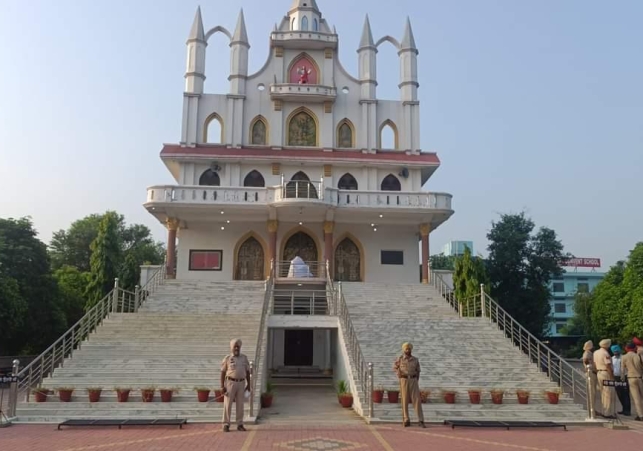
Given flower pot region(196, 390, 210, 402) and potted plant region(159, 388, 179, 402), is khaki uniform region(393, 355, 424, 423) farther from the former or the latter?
potted plant region(159, 388, 179, 402)

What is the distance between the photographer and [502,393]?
12.7 meters

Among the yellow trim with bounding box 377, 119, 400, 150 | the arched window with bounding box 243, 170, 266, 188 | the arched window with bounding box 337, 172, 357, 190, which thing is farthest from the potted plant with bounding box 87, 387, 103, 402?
the yellow trim with bounding box 377, 119, 400, 150

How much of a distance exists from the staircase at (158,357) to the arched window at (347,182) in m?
9.45

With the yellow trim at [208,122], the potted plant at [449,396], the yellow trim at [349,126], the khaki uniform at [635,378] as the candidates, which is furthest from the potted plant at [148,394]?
the yellow trim at [349,126]

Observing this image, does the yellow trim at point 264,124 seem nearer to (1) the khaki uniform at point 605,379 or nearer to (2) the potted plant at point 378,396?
(2) the potted plant at point 378,396

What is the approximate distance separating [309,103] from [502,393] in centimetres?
2062

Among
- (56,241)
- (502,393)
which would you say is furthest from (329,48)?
(56,241)

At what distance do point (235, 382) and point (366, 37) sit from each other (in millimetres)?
25294

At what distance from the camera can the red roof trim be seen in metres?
28.1

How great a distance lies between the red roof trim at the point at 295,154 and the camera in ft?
92.2

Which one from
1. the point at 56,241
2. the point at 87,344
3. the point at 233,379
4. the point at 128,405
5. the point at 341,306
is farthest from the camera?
the point at 56,241

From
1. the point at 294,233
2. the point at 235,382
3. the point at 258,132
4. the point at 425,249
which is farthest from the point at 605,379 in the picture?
the point at 258,132

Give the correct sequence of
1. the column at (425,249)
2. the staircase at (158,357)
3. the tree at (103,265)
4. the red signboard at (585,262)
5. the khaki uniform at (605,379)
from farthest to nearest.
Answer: the red signboard at (585,262) < the tree at (103,265) < the column at (425,249) < the staircase at (158,357) < the khaki uniform at (605,379)

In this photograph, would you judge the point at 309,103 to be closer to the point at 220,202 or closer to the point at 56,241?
the point at 220,202
